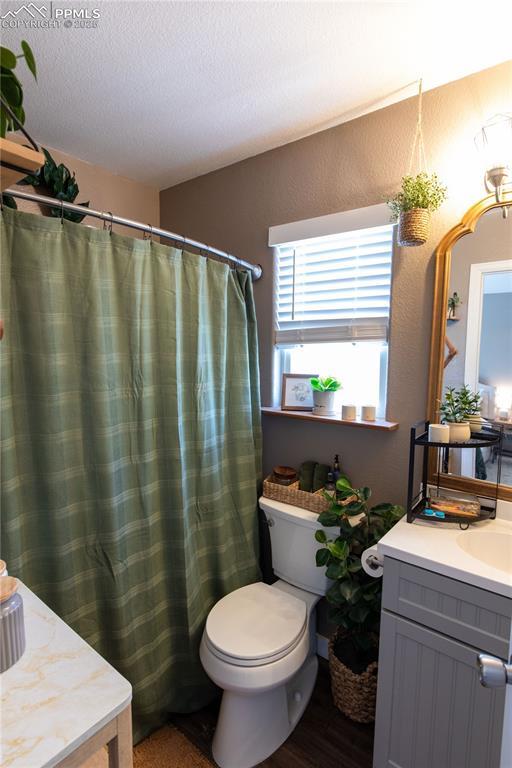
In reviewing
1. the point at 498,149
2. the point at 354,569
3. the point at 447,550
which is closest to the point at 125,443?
the point at 354,569

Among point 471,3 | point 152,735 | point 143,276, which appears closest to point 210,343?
point 143,276

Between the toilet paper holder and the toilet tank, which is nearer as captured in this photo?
the toilet paper holder

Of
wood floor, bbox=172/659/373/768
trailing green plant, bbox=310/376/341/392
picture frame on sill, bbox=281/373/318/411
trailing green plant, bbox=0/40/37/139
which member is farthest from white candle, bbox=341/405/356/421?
trailing green plant, bbox=0/40/37/139

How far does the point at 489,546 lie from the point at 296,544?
0.76m

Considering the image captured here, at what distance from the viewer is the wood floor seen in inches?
55.4

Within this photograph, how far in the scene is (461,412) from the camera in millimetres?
1432

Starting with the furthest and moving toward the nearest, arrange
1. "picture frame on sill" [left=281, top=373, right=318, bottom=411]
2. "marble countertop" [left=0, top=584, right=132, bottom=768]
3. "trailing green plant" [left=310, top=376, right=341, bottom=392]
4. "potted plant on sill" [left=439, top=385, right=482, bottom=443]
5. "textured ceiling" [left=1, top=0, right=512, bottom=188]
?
1. "picture frame on sill" [left=281, top=373, right=318, bottom=411]
2. "trailing green plant" [left=310, top=376, right=341, bottom=392]
3. "potted plant on sill" [left=439, top=385, right=482, bottom=443]
4. "textured ceiling" [left=1, top=0, right=512, bottom=188]
5. "marble countertop" [left=0, top=584, right=132, bottom=768]

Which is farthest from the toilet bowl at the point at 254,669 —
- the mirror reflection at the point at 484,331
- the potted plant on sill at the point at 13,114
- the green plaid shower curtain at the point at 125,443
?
the potted plant on sill at the point at 13,114

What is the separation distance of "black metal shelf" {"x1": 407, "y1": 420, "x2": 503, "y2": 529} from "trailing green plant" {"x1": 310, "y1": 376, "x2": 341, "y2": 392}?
0.41m

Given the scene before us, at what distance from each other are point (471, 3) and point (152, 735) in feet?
8.90

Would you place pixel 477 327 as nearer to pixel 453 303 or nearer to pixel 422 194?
pixel 453 303

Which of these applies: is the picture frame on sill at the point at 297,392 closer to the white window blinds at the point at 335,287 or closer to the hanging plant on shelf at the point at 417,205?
the white window blinds at the point at 335,287

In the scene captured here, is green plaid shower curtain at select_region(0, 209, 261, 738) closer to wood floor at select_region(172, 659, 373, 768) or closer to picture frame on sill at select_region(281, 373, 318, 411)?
wood floor at select_region(172, 659, 373, 768)

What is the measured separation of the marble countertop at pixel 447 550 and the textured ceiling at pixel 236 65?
5.28ft
